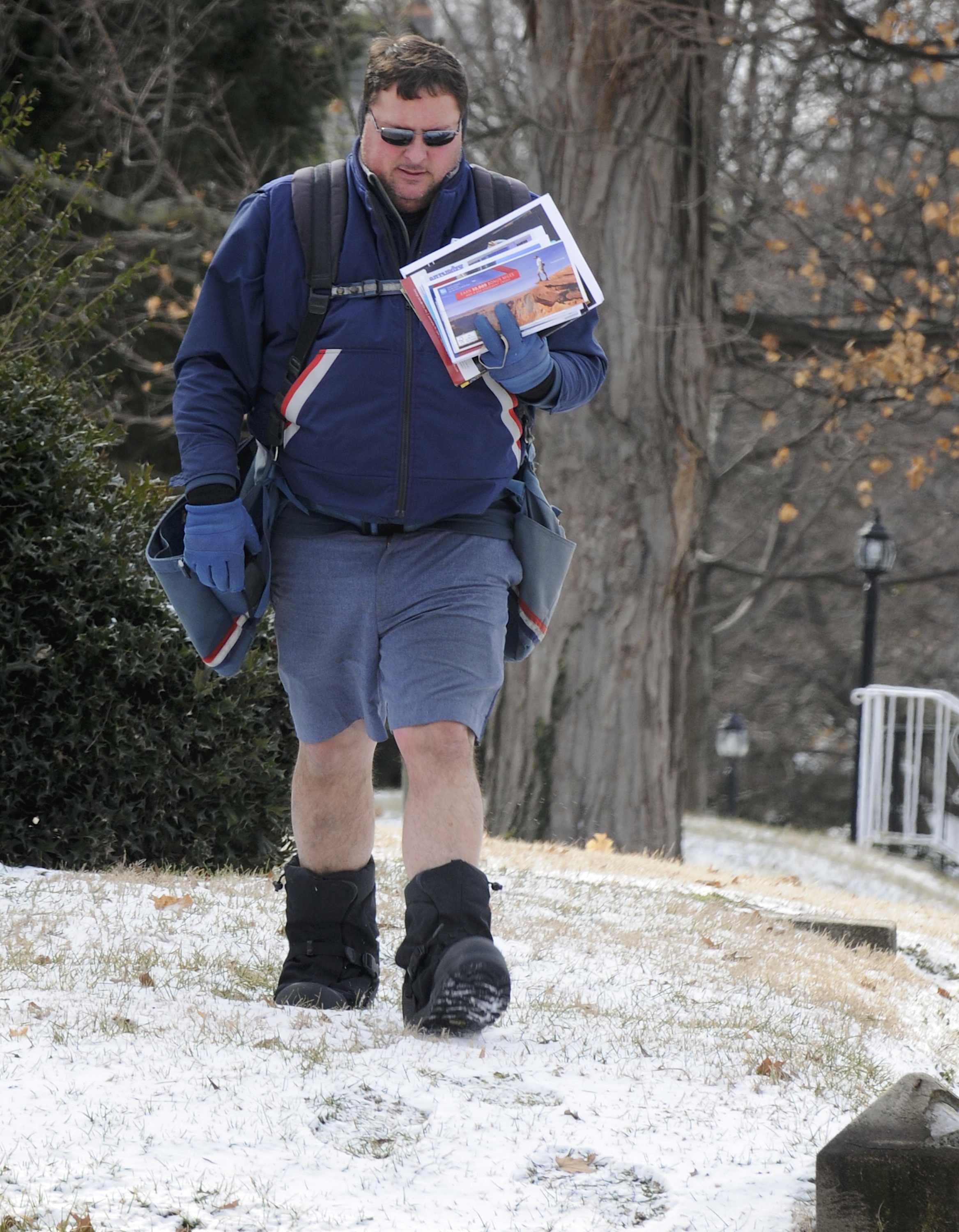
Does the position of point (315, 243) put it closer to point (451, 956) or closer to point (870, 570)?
point (451, 956)

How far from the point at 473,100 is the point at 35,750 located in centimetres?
730

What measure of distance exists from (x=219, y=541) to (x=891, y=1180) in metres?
1.80

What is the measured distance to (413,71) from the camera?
3170 millimetres

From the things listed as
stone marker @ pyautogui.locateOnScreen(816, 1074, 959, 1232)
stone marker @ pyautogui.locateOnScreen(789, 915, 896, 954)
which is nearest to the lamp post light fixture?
stone marker @ pyautogui.locateOnScreen(789, 915, 896, 954)

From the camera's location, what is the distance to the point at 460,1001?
301 centimetres

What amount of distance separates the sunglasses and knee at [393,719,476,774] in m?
1.26

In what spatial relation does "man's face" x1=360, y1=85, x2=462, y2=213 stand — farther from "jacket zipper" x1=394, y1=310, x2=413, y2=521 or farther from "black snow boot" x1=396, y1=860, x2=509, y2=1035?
"black snow boot" x1=396, y1=860, x2=509, y2=1035

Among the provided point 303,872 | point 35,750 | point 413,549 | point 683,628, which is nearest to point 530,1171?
point 303,872

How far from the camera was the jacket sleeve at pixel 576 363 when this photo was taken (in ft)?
10.8

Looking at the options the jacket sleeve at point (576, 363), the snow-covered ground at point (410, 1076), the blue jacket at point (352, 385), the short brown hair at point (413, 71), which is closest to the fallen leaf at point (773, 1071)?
the snow-covered ground at point (410, 1076)

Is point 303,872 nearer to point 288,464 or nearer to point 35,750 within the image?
point 288,464

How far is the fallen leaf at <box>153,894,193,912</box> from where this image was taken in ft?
13.3

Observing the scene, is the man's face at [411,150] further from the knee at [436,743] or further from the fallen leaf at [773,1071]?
the fallen leaf at [773,1071]

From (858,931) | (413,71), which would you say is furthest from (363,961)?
(858,931)
